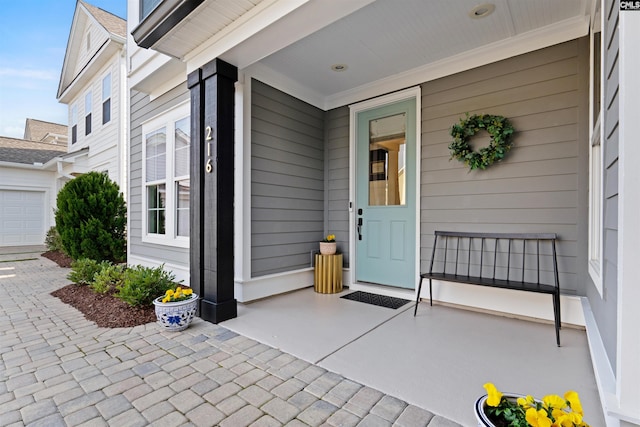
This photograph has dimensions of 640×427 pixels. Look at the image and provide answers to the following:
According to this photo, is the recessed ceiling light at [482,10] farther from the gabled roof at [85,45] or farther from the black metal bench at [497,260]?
the gabled roof at [85,45]

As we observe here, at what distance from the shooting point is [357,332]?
2703 millimetres

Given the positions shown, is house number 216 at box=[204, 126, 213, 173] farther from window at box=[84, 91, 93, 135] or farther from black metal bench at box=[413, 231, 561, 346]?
window at box=[84, 91, 93, 135]

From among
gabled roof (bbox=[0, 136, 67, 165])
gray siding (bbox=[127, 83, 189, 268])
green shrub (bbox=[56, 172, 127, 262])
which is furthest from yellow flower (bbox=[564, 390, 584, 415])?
gabled roof (bbox=[0, 136, 67, 165])

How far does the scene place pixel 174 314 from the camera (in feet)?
8.83

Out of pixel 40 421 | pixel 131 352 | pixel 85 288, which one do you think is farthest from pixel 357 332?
pixel 85 288

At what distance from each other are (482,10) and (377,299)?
3.07 m

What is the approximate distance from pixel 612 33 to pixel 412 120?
236 centimetres

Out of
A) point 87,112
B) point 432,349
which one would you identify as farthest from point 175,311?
point 87,112

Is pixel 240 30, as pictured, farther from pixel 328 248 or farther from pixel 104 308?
pixel 104 308

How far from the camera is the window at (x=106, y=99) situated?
725 centimetres

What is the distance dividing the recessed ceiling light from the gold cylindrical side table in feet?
9.55

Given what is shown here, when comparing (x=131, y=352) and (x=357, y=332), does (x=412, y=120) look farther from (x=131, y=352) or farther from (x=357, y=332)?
(x=131, y=352)

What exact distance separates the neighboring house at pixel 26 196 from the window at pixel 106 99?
2.77m

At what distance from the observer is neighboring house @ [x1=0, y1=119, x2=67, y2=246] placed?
30.3 ft
